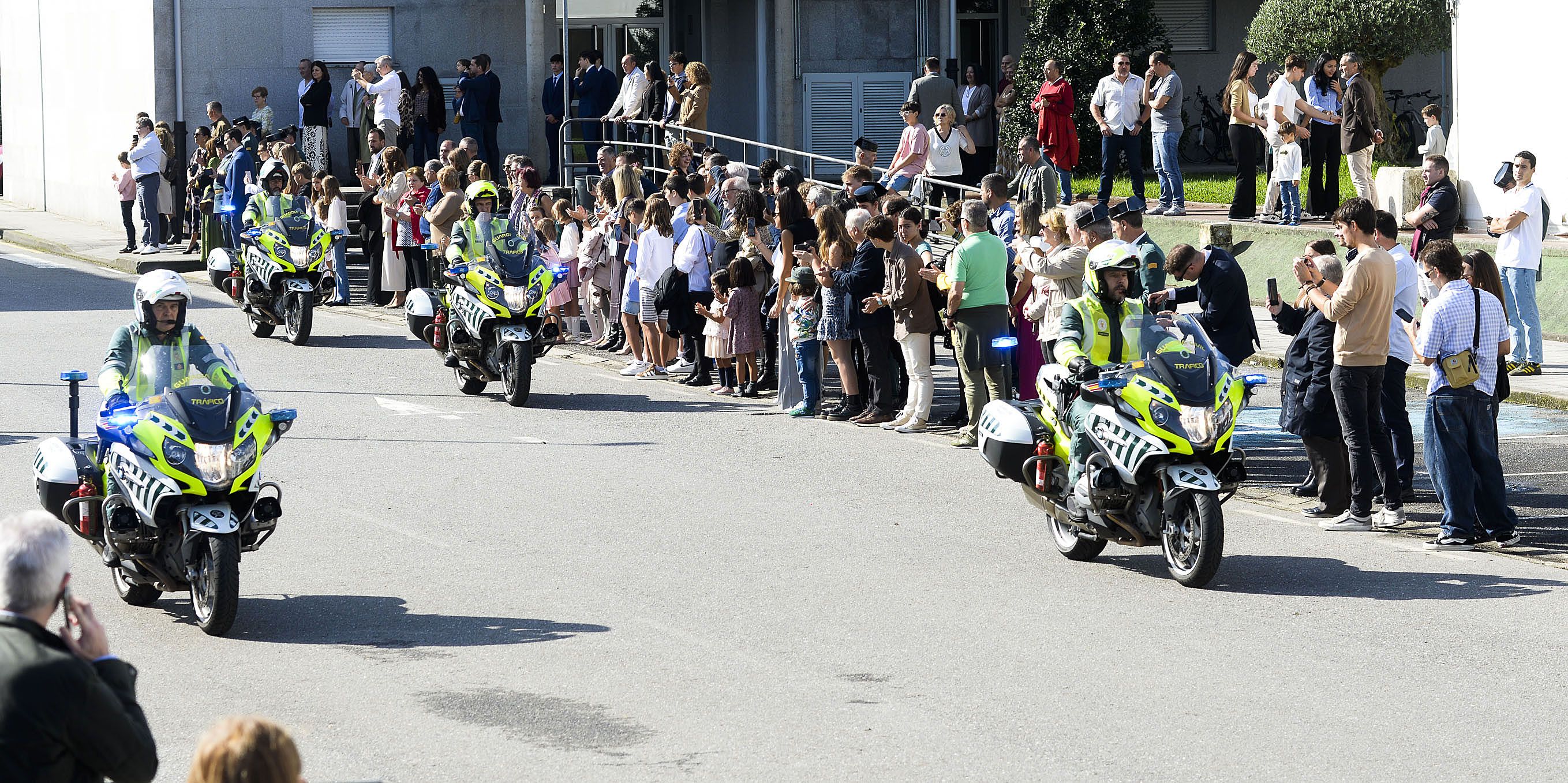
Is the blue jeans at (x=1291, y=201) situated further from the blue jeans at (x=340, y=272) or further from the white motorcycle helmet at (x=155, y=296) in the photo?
the white motorcycle helmet at (x=155, y=296)

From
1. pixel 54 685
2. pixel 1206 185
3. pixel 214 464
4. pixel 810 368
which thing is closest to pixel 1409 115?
pixel 1206 185

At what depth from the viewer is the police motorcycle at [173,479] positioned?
880 centimetres

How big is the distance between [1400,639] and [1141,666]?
52.1 inches

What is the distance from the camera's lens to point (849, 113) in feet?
105

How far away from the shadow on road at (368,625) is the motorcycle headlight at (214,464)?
0.71m

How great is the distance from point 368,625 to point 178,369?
1610 millimetres

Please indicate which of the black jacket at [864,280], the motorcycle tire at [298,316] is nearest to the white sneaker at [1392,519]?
the black jacket at [864,280]

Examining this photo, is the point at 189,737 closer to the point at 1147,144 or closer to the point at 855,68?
the point at 855,68

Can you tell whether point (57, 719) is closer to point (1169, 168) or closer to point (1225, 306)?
point (1225, 306)

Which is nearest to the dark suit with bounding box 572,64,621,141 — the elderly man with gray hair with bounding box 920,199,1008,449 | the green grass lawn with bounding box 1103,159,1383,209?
the green grass lawn with bounding box 1103,159,1383,209

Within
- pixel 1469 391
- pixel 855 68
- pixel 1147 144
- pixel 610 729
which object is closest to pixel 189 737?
pixel 610 729

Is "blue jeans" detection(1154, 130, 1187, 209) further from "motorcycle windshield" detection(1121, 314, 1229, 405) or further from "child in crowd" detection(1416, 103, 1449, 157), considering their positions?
"motorcycle windshield" detection(1121, 314, 1229, 405)

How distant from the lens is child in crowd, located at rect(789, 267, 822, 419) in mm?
15203

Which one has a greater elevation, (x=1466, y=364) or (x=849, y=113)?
(x=849, y=113)
